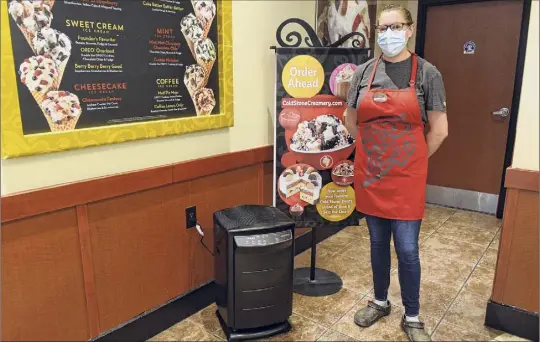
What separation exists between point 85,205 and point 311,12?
1.95 metres

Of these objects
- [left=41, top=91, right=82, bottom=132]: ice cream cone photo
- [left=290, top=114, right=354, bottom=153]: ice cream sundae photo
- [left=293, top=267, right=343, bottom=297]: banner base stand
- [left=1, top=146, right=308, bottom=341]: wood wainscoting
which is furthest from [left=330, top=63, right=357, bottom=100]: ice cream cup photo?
[left=41, top=91, right=82, bottom=132]: ice cream cone photo

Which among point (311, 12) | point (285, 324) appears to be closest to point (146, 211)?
point (285, 324)

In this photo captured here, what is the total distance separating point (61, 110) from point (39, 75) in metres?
0.15

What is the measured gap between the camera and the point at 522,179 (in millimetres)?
1910

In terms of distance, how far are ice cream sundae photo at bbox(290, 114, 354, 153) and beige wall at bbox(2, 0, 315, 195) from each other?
0.28 m

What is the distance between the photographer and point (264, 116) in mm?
2578

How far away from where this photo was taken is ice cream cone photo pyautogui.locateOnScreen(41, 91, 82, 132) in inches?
62.5

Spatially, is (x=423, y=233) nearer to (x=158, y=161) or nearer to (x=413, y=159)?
(x=413, y=159)

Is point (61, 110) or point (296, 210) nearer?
point (61, 110)

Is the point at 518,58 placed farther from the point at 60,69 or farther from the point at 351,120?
the point at 60,69

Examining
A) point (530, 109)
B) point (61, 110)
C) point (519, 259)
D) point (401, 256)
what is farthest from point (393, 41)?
point (61, 110)

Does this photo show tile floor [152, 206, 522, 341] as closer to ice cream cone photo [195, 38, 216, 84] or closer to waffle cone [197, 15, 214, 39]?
ice cream cone photo [195, 38, 216, 84]

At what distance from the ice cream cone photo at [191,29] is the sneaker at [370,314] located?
1561mm

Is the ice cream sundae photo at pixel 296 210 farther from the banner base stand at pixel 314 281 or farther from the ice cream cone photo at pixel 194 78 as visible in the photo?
the ice cream cone photo at pixel 194 78
